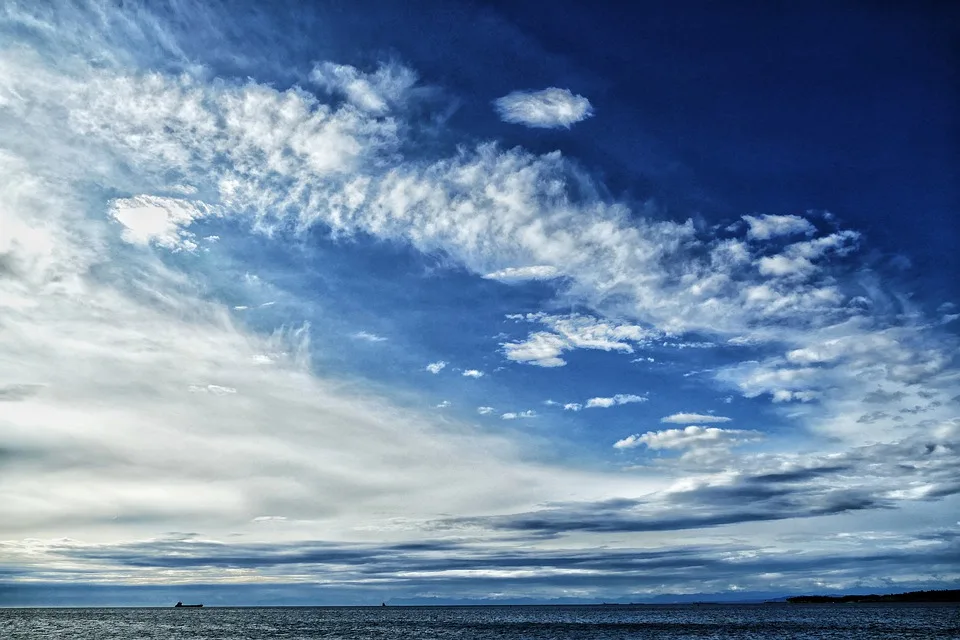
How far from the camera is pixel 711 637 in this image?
150m

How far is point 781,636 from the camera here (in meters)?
150

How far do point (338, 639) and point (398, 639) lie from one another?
1461 centimetres

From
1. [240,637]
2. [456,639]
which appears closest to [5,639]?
[240,637]

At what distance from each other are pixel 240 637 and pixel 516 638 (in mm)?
66192

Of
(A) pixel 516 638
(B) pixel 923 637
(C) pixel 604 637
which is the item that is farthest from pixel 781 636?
(A) pixel 516 638

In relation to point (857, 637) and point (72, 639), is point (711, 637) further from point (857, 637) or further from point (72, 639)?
point (72, 639)

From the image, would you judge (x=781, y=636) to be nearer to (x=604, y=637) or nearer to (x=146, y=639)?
(x=604, y=637)

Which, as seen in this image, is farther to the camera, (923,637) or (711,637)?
(711,637)

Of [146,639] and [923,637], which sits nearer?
[923,637]

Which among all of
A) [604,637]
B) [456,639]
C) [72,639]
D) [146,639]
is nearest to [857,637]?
[604,637]

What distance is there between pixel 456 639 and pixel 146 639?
70.3 m

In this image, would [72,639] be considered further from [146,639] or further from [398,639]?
[398,639]

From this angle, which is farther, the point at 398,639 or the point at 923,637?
the point at 398,639

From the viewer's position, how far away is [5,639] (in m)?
145
